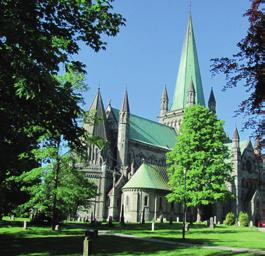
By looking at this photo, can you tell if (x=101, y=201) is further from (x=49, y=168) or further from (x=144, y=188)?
(x=49, y=168)

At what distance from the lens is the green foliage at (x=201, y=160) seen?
41.7 m

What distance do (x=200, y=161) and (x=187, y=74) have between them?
179ft

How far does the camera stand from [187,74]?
94.2 metres

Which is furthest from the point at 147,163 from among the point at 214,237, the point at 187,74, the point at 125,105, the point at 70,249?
the point at 70,249

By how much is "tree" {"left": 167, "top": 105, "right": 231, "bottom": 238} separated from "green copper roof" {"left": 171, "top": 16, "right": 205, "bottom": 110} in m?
48.8

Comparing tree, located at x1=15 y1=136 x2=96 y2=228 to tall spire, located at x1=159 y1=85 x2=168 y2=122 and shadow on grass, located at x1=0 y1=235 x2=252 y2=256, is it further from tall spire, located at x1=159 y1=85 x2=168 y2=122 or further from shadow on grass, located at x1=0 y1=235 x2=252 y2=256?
tall spire, located at x1=159 y1=85 x2=168 y2=122

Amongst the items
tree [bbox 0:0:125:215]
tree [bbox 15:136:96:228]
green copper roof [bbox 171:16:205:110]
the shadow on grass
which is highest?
green copper roof [bbox 171:16:205:110]

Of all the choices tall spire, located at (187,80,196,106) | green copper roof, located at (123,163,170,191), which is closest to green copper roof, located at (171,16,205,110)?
tall spire, located at (187,80,196,106)

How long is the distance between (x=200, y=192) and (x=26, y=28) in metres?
32.6

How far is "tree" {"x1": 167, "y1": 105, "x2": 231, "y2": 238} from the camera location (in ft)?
137

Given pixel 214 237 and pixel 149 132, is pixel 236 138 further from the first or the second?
pixel 214 237

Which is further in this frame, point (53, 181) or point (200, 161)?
point (200, 161)

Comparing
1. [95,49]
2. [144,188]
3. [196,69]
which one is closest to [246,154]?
[196,69]

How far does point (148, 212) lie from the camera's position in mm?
53500
